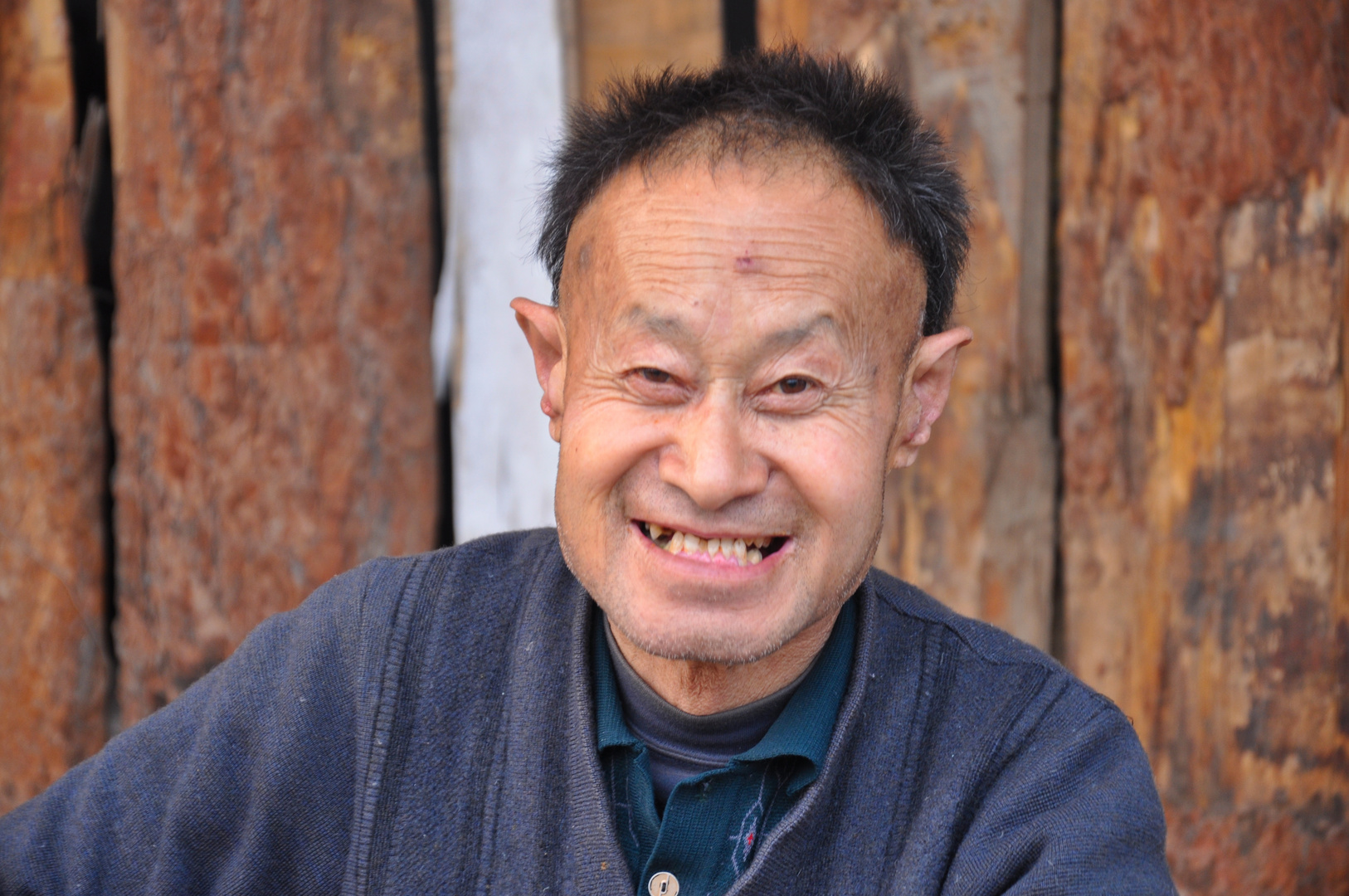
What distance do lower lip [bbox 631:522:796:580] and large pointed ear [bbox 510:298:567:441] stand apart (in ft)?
0.94

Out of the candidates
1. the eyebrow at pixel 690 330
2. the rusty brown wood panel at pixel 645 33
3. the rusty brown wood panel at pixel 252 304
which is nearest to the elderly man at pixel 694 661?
the eyebrow at pixel 690 330

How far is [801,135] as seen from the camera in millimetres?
1413

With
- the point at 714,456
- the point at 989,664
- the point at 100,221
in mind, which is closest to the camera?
the point at 714,456

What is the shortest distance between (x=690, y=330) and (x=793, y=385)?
5.6 inches

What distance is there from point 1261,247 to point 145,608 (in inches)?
86.1

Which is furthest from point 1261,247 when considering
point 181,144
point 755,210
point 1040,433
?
point 181,144

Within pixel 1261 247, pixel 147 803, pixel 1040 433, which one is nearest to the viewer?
pixel 147 803

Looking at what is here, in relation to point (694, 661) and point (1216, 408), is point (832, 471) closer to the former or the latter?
point (694, 661)

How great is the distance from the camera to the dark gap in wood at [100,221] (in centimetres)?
215

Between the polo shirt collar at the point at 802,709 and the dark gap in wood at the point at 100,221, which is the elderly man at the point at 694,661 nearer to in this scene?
the polo shirt collar at the point at 802,709

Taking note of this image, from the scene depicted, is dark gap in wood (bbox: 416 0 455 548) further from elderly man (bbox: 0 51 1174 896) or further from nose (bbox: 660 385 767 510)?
nose (bbox: 660 385 767 510)

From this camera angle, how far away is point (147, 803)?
1.49 m

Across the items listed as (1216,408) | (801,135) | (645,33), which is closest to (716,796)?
(801,135)

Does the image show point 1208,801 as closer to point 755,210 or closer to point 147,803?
point 755,210
